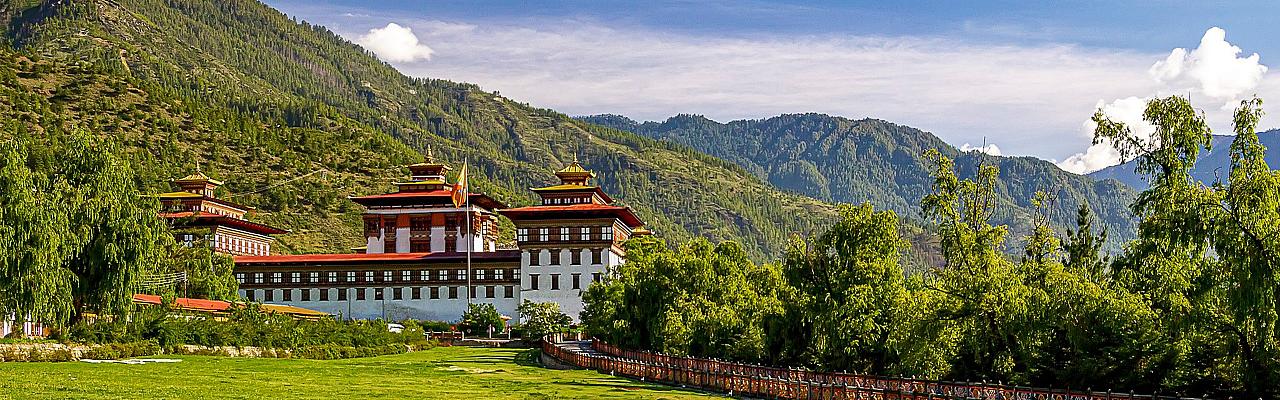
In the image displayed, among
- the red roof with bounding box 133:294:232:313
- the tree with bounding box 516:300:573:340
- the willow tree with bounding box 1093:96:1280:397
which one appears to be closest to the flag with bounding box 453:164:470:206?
the tree with bounding box 516:300:573:340

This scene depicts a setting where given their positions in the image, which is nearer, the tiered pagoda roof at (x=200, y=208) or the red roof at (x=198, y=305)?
the red roof at (x=198, y=305)

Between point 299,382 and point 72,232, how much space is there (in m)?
16.1

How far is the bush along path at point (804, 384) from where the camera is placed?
36.4m

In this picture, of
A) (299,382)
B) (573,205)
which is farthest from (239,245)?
(299,382)

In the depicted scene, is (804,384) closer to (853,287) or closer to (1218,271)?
(853,287)

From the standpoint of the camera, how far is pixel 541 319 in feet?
354

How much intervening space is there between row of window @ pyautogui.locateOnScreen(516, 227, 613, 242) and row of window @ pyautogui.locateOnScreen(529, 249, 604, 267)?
1.12 meters

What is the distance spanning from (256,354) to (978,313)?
37469 millimetres

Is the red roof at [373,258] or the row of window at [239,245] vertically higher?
the row of window at [239,245]

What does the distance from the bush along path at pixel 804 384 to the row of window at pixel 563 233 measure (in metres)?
58.8

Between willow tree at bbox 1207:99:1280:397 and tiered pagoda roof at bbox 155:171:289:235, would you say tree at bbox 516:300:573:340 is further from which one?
willow tree at bbox 1207:99:1280:397

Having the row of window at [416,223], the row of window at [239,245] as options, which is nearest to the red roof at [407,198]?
the row of window at [416,223]

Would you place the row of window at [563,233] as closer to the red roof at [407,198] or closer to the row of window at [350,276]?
the row of window at [350,276]

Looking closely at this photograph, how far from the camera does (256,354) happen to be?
64.8 metres
